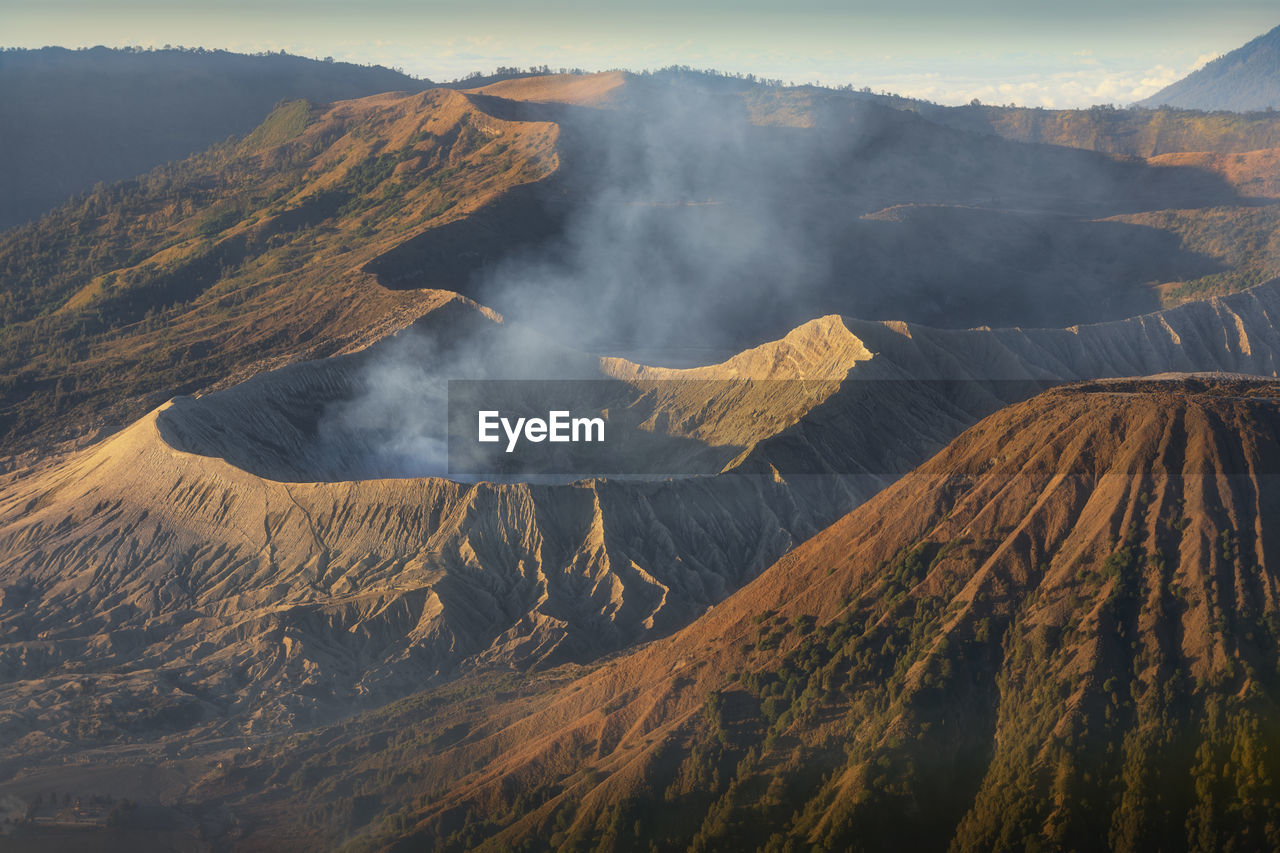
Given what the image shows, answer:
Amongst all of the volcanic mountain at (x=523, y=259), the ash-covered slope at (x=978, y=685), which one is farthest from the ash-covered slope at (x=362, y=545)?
the volcanic mountain at (x=523, y=259)

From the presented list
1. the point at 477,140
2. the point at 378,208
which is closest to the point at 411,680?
the point at 378,208

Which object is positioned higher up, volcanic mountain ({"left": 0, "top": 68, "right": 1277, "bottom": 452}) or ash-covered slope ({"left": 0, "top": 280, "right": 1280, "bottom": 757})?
volcanic mountain ({"left": 0, "top": 68, "right": 1277, "bottom": 452})

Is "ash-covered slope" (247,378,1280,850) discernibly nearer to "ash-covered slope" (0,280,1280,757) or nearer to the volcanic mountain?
"ash-covered slope" (0,280,1280,757)

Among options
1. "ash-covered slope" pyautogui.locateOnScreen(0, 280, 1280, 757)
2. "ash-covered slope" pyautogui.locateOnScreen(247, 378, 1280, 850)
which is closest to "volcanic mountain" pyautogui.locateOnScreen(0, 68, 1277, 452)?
"ash-covered slope" pyautogui.locateOnScreen(0, 280, 1280, 757)

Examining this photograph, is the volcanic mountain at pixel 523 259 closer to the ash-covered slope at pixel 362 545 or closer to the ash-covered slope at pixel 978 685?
the ash-covered slope at pixel 362 545

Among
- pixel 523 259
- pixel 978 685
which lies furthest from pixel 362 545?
pixel 523 259

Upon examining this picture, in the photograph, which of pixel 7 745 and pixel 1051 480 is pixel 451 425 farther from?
pixel 1051 480

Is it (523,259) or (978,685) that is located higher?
(523,259)

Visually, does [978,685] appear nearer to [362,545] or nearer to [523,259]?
[362,545]
